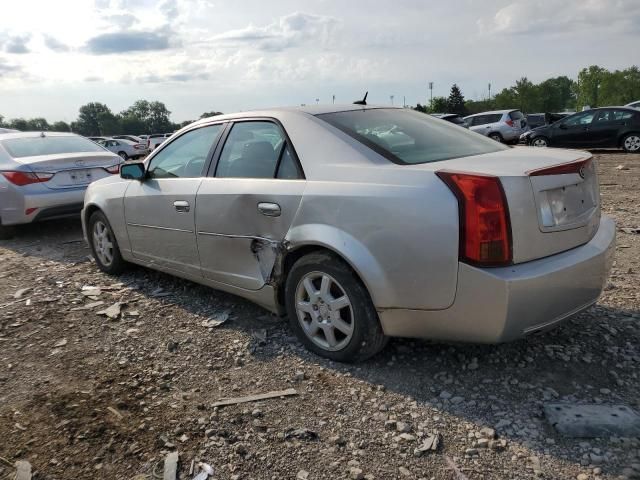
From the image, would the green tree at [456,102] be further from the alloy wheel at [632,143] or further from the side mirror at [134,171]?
the side mirror at [134,171]

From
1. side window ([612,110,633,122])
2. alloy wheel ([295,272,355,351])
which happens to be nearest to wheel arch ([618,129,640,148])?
side window ([612,110,633,122])

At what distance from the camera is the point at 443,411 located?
110 inches

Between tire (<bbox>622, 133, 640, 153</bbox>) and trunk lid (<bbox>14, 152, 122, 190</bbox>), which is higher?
trunk lid (<bbox>14, 152, 122, 190</bbox>)

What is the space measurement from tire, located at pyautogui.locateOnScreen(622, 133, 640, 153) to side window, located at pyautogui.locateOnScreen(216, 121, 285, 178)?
14.8 metres

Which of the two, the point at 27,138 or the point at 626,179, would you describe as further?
the point at 626,179

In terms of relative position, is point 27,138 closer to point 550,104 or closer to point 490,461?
point 490,461

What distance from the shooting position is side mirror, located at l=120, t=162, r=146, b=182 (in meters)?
4.60

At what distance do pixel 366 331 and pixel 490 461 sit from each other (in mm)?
956

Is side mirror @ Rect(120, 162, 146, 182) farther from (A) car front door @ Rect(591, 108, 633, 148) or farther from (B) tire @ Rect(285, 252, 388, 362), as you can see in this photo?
(A) car front door @ Rect(591, 108, 633, 148)

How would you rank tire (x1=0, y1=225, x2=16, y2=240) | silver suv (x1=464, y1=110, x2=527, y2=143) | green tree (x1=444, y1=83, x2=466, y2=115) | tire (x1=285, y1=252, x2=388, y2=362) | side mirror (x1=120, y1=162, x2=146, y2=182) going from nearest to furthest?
tire (x1=285, y1=252, x2=388, y2=362) < side mirror (x1=120, y1=162, x2=146, y2=182) < tire (x1=0, y1=225, x2=16, y2=240) < silver suv (x1=464, y1=110, x2=527, y2=143) < green tree (x1=444, y1=83, x2=466, y2=115)

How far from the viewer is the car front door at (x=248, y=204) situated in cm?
340

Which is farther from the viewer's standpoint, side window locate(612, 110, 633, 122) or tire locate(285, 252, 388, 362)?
side window locate(612, 110, 633, 122)

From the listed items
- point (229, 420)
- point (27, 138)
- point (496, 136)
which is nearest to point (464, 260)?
point (229, 420)

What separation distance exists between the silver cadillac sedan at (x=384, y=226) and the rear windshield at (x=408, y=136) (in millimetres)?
14
